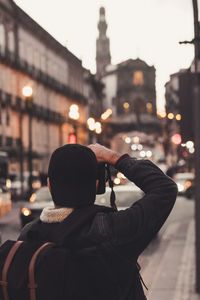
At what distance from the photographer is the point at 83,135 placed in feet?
316

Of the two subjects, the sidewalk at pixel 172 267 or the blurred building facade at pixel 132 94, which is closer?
the sidewalk at pixel 172 267

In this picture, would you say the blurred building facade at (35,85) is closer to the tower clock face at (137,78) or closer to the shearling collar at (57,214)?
the shearling collar at (57,214)

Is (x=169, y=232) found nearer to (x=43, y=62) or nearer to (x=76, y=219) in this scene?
(x=76, y=219)

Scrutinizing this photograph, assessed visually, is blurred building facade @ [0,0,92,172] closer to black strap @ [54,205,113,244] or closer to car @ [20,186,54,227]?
car @ [20,186,54,227]

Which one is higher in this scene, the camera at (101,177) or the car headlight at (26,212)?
the camera at (101,177)

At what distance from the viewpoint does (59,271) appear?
2820 mm

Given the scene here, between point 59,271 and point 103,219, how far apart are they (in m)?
0.26

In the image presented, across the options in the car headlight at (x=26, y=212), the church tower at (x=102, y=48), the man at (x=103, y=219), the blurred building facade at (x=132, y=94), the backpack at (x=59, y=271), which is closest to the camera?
the backpack at (x=59, y=271)

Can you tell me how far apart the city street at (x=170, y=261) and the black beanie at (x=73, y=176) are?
795cm

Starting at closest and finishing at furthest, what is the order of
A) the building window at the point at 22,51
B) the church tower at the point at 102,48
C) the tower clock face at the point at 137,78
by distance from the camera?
the building window at the point at 22,51 < the tower clock face at the point at 137,78 < the church tower at the point at 102,48

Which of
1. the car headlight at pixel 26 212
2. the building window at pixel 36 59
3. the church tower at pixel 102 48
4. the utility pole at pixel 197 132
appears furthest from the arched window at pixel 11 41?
the church tower at pixel 102 48

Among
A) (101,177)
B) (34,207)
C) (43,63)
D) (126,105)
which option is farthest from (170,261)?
(126,105)

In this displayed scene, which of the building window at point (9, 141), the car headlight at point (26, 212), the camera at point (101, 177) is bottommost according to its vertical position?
the car headlight at point (26, 212)

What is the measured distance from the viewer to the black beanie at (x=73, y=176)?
298 centimetres
